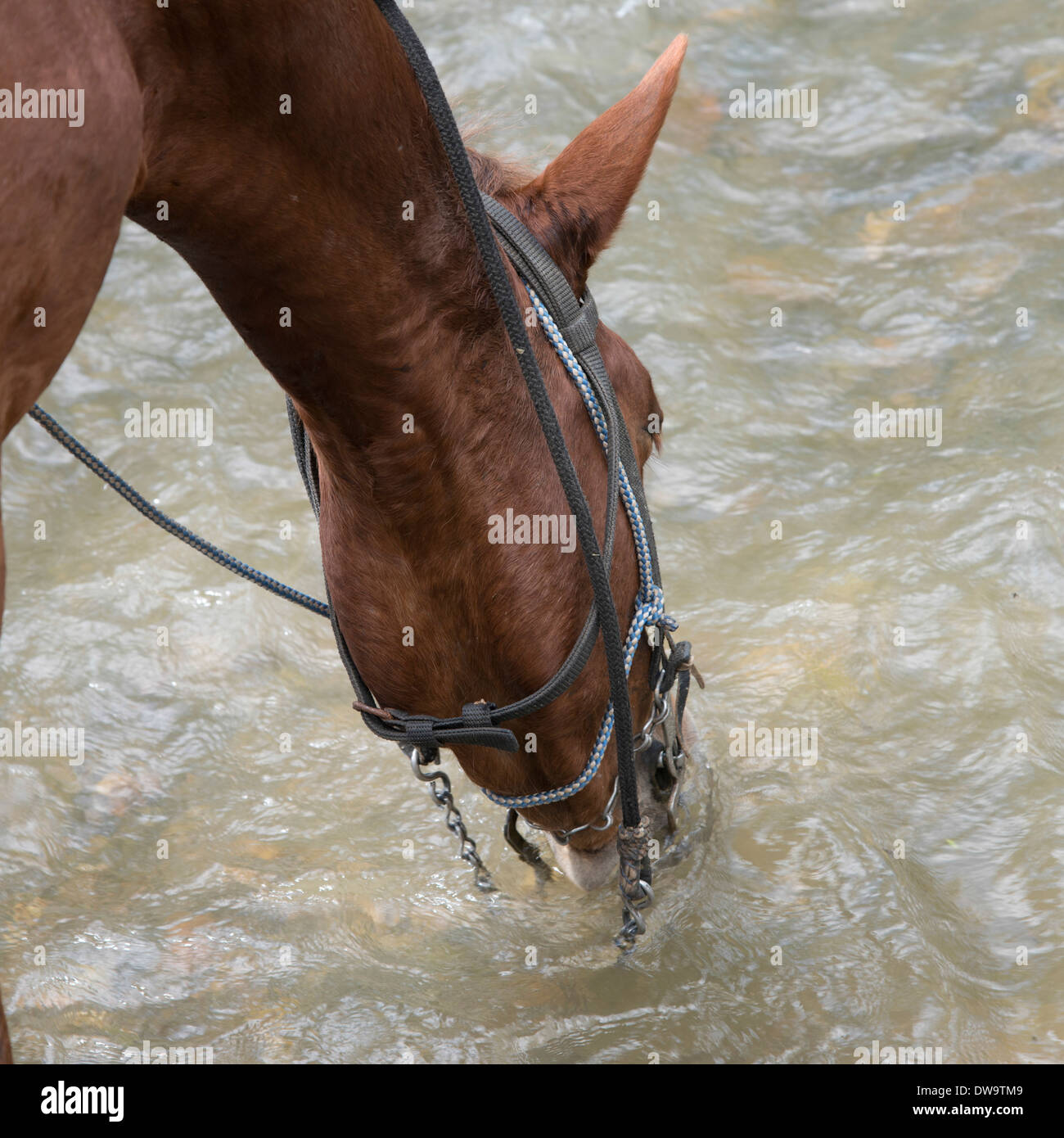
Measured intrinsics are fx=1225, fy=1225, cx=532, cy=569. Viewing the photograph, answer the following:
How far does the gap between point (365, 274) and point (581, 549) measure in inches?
23.8

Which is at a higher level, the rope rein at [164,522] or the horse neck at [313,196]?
the horse neck at [313,196]

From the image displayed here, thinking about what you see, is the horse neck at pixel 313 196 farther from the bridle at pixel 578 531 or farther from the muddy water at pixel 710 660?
the muddy water at pixel 710 660

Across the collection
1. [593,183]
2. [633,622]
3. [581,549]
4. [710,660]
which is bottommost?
[710,660]

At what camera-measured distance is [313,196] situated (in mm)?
1532

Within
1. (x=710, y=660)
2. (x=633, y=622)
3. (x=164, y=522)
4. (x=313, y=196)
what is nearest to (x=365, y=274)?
(x=313, y=196)

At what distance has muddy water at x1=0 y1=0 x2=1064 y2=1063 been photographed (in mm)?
3184

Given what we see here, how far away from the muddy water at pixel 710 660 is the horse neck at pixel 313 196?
522mm

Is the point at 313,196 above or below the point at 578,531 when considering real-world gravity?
above

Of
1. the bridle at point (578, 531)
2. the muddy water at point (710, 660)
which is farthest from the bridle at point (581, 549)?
the muddy water at point (710, 660)

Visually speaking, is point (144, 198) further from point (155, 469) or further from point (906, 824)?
point (155, 469)

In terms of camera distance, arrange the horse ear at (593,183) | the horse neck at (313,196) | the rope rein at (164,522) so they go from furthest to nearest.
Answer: the rope rein at (164,522)
the horse ear at (593,183)
the horse neck at (313,196)

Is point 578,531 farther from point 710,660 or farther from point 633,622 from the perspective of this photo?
point 710,660

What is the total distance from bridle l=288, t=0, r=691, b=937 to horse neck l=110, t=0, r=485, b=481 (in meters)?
0.04

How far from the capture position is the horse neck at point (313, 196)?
1379 mm
